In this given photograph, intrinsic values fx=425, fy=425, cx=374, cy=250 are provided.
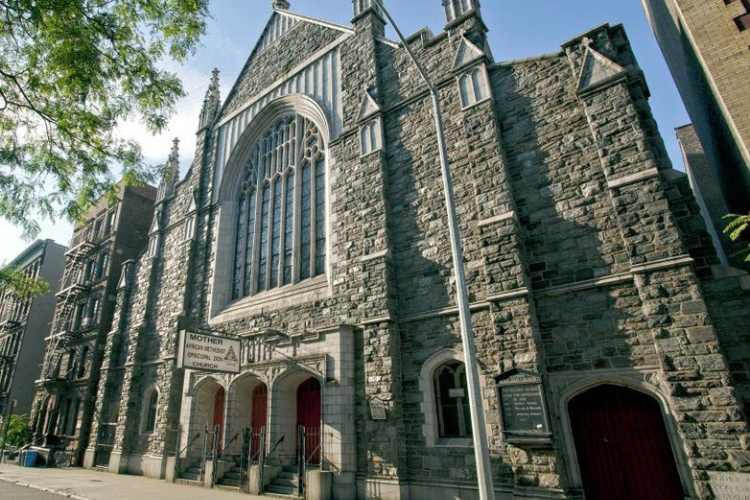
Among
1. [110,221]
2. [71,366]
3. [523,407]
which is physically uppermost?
[110,221]

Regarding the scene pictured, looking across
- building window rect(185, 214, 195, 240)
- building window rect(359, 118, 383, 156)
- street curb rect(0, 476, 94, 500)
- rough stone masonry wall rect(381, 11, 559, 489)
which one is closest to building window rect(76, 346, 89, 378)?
street curb rect(0, 476, 94, 500)

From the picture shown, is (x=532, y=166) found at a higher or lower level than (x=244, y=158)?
lower

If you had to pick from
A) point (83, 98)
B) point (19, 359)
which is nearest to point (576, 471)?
point (83, 98)

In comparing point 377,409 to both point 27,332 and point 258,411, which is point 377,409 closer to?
point 258,411

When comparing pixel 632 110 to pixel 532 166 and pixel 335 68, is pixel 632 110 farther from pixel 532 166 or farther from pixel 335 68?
pixel 335 68

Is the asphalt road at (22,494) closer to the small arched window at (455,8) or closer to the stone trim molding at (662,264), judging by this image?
the stone trim molding at (662,264)

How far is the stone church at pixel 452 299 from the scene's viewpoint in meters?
7.61

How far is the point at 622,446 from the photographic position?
787cm

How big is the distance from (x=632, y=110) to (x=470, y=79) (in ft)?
14.4

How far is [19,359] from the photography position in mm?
31109

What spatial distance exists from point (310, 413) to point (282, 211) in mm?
7172

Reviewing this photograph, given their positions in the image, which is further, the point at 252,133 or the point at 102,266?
the point at 102,266

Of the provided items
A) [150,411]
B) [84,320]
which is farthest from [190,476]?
[84,320]

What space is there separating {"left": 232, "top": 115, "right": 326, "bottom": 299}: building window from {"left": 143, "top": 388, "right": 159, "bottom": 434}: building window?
583 cm
